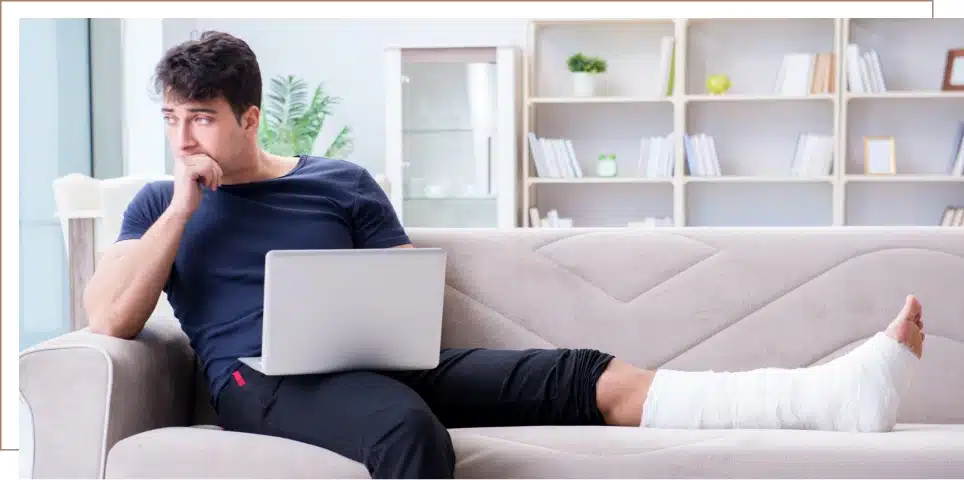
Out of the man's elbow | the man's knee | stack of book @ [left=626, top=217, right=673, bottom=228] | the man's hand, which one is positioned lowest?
the man's knee

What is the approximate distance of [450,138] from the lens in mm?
5578

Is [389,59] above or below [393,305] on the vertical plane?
above

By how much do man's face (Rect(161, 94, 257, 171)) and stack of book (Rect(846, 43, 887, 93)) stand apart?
4.03 meters

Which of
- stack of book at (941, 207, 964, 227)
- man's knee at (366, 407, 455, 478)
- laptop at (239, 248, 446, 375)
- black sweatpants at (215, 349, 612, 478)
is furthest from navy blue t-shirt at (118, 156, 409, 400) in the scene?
stack of book at (941, 207, 964, 227)

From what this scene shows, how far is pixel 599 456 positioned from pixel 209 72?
0.98 meters

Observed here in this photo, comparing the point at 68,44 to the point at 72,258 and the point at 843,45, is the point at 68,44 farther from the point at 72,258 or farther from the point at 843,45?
the point at 843,45

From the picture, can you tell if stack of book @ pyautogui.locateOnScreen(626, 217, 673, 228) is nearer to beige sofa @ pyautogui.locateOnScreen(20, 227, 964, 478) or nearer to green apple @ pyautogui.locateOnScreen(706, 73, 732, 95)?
green apple @ pyautogui.locateOnScreen(706, 73, 732, 95)

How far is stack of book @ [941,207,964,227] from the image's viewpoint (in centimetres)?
527

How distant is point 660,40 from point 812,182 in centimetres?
107

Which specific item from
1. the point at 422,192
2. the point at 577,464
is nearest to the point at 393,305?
the point at 577,464

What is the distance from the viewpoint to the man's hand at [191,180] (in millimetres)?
1911

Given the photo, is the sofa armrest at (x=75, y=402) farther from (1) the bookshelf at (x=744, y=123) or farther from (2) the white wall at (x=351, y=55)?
(2) the white wall at (x=351, y=55)

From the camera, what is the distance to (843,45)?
5285mm

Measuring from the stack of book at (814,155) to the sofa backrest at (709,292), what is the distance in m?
A: 3.22
